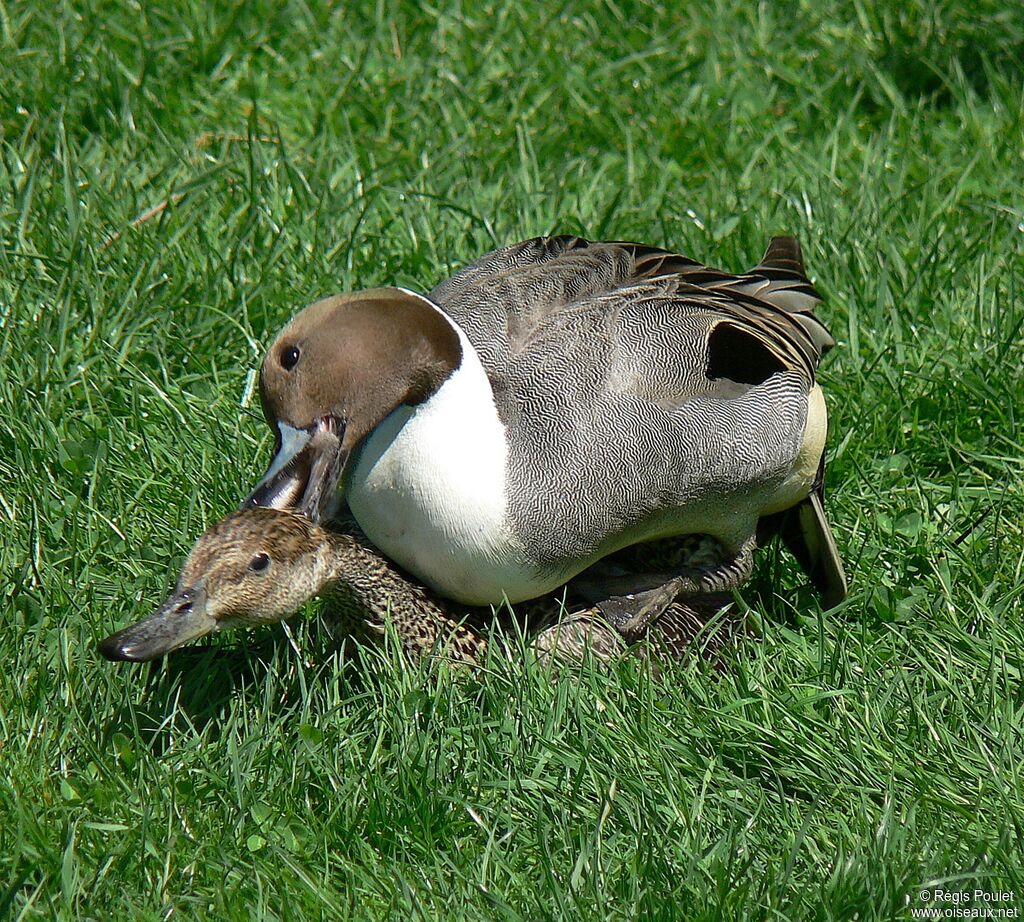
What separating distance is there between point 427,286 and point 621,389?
122 cm

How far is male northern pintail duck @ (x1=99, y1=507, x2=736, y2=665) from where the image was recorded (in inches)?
109

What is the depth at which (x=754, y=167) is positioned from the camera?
496cm

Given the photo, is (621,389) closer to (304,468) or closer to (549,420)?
(549,420)

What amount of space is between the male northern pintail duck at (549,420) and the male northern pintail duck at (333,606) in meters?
0.06

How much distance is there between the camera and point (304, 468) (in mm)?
2885

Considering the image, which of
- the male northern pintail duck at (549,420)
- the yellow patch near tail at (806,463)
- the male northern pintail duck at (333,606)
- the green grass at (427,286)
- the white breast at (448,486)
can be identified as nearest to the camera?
the green grass at (427,286)

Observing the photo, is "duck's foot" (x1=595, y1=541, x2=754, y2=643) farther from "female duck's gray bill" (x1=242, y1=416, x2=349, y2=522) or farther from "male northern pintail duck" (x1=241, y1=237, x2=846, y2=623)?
"female duck's gray bill" (x1=242, y1=416, x2=349, y2=522)

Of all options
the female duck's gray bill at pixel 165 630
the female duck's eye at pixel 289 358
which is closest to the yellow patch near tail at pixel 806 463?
the female duck's eye at pixel 289 358

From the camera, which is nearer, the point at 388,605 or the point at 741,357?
the point at 388,605

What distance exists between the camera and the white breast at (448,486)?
9.91ft

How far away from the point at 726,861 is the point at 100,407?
6.46ft

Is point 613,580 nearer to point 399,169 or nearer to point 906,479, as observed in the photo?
point 906,479

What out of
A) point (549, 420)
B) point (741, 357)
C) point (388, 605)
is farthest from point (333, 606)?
point (741, 357)

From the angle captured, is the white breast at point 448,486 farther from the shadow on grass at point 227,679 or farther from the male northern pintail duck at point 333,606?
the shadow on grass at point 227,679
